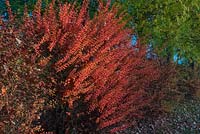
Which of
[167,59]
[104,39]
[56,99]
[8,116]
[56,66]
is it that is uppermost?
[167,59]

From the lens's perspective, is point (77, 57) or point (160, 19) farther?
point (160, 19)

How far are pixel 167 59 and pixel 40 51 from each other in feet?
28.3

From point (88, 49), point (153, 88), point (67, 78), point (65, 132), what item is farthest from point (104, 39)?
point (153, 88)

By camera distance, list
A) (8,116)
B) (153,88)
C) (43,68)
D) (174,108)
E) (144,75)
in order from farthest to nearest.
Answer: (174,108) < (153,88) < (144,75) < (43,68) < (8,116)

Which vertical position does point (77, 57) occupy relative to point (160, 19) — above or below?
below

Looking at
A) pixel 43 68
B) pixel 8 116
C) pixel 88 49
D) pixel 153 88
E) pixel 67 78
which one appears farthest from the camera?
pixel 153 88

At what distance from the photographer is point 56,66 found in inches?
343

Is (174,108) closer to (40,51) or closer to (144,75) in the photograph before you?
(144,75)

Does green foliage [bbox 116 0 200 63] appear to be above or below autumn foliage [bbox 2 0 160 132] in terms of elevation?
above

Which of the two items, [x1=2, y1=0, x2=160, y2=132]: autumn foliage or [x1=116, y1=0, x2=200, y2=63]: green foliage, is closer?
[x1=2, y1=0, x2=160, y2=132]: autumn foliage

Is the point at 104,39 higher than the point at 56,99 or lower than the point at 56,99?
higher

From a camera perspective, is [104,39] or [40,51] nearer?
[40,51]

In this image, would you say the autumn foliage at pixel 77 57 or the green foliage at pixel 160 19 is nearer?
the autumn foliage at pixel 77 57

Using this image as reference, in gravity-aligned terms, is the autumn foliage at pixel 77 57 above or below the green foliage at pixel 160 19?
below
